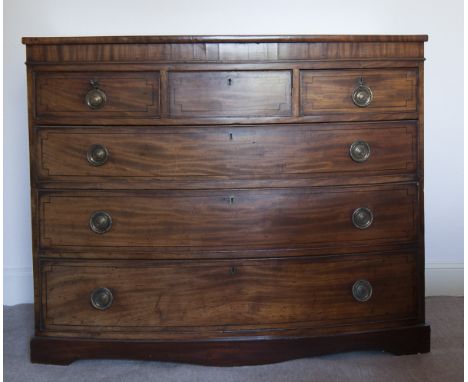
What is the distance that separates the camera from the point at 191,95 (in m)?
2.16

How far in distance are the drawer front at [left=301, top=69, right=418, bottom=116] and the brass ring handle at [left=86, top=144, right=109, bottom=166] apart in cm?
70

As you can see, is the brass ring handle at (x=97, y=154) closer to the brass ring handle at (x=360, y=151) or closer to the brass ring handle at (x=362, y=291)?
the brass ring handle at (x=360, y=151)

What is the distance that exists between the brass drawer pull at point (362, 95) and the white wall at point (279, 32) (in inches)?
35.4

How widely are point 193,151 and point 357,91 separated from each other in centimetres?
61

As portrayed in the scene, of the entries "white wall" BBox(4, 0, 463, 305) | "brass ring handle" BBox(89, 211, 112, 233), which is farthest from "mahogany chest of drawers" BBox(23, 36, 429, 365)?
"white wall" BBox(4, 0, 463, 305)

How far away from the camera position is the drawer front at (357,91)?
217 cm

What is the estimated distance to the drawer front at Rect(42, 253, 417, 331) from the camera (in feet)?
7.25

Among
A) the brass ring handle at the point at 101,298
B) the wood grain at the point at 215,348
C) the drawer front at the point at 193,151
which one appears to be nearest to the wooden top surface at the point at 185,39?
the drawer front at the point at 193,151

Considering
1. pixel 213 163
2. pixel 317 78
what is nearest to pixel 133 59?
pixel 213 163

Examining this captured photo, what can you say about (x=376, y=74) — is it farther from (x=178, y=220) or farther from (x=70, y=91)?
(x=70, y=91)

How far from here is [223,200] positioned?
7.18 feet

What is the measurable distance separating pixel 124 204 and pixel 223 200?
345 millimetres

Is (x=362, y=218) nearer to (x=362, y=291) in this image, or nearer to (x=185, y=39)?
(x=362, y=291)

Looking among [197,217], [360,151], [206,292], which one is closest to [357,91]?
[360,151]
